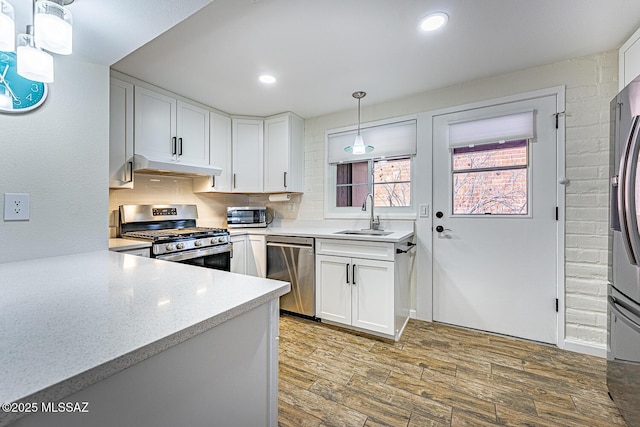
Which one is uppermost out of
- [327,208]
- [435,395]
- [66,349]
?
[327,208]

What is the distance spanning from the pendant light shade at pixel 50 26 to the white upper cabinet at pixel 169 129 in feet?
5.31

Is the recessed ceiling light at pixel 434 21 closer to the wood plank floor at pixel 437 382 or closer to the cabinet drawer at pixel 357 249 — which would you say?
the cabinet drawer at pixel 357 249

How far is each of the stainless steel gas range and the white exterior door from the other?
6.82 feet

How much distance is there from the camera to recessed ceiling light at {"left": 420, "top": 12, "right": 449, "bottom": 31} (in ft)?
5.38

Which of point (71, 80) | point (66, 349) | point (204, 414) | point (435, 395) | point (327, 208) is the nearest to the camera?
point (66, 349)

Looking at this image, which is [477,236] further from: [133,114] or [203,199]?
[133,114]

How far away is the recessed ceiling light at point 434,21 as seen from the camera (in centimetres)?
164

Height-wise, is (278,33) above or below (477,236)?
above

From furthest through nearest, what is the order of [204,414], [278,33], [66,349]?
[278,33] < [204,414] < [66,349]

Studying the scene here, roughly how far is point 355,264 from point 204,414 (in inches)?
72.6

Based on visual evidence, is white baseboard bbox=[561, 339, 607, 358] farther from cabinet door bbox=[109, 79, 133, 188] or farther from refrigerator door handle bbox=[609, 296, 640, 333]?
cabinet door bbox=[109, 79, 133, 188]

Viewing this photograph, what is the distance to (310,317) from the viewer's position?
2.74 metres

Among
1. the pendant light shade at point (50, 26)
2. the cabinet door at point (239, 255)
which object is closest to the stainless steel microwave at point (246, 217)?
the cabinet door at point (239, 255)

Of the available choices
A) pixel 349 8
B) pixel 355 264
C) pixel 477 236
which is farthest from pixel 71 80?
pixel 477 236
